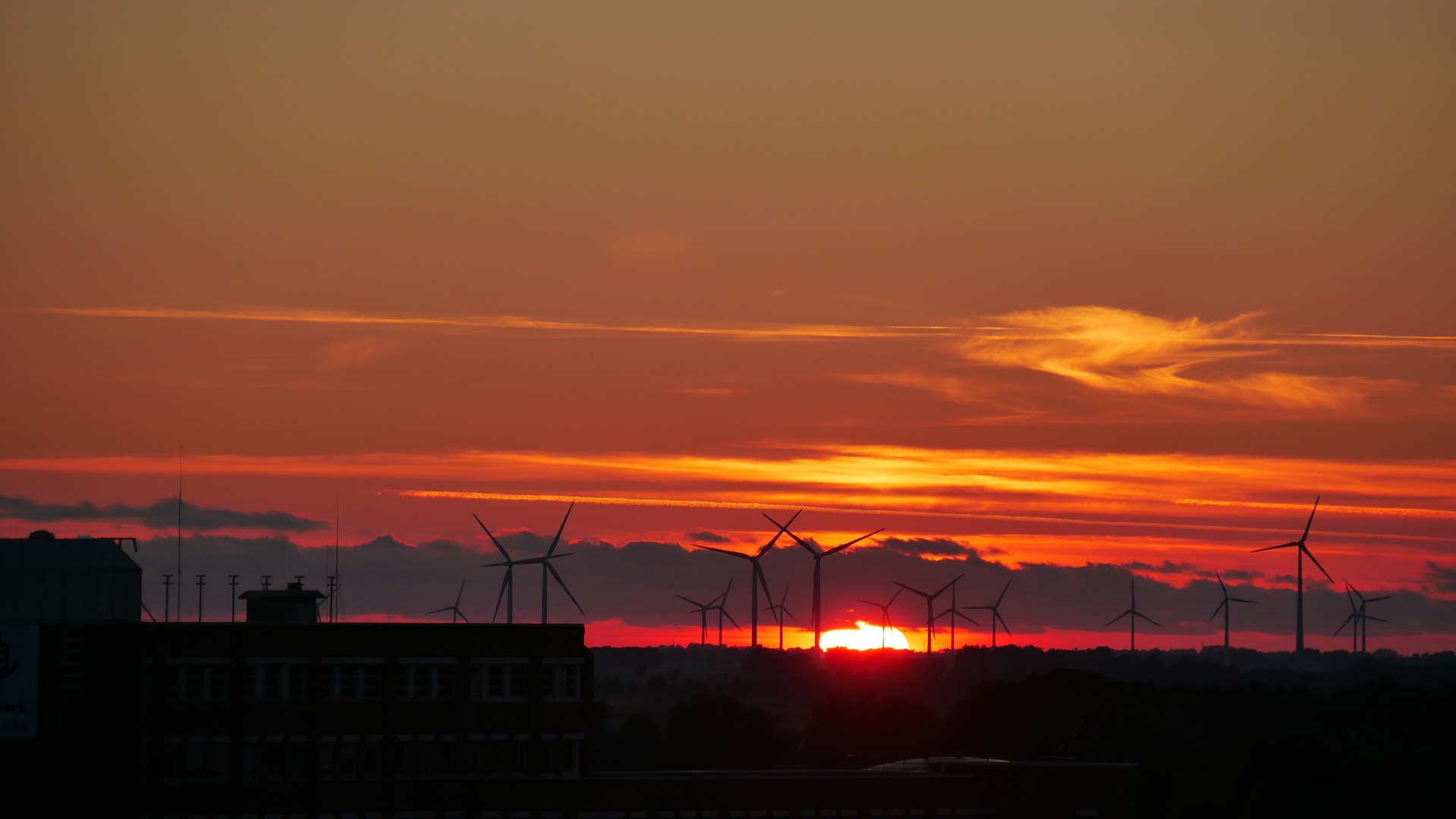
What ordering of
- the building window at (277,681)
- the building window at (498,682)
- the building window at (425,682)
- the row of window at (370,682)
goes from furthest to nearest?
1. the building window at (498,682)
2. the building window at (425,682)
3. the building window at (277,681)
4. the row of window at (370,682)

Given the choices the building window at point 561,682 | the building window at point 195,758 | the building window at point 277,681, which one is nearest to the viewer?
the building window at point 195,758

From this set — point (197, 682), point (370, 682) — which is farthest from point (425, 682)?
point (197, 682)

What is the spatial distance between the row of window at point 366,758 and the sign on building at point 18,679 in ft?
30.2

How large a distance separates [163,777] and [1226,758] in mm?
109326

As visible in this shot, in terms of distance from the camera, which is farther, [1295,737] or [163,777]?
[1295,737]

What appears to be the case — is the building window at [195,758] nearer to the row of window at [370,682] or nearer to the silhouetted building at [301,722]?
the silhouetted building at [301,722]

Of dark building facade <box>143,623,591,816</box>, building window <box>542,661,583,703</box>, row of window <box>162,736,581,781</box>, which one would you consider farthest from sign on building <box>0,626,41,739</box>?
building window <box>542,661,583,703</box>

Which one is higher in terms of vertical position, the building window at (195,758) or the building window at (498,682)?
the building window at (498,682)

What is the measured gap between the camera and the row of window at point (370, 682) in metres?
116

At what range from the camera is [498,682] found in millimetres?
120188

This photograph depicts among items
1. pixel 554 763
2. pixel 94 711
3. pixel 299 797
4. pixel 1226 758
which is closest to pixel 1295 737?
pixel 1226 758

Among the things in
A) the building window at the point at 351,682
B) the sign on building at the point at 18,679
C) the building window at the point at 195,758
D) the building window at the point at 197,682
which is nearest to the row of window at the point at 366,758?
the building window at the point at 195,758

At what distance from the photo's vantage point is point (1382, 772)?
17138 centimetres

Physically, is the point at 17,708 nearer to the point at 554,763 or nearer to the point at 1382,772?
the point at 554,763
